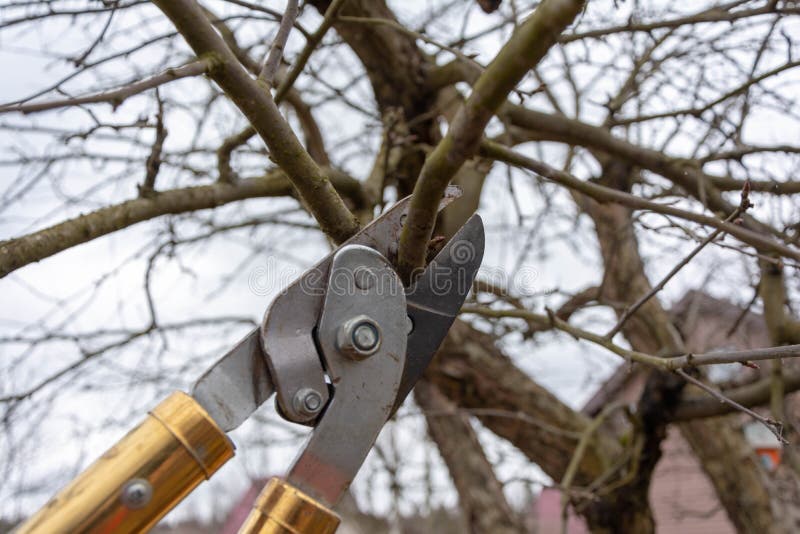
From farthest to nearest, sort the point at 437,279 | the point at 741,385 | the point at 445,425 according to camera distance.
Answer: the point at 445,425 → the point at 741,385 → the point at 437,279

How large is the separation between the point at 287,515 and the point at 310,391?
293 mm

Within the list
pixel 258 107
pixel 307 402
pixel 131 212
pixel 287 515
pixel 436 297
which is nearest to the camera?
pixel 287 515

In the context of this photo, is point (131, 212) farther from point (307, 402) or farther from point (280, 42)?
point (307, 402)

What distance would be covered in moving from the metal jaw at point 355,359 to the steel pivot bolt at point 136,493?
0.35 m

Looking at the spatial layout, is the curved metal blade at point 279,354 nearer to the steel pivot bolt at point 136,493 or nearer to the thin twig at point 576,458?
the steel pivot bolt at point 136,493

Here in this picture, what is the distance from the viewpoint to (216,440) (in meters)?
1.41

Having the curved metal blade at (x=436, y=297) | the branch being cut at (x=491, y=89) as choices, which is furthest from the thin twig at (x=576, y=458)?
the branch being cut at (x=491, y=89)

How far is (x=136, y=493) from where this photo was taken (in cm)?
133

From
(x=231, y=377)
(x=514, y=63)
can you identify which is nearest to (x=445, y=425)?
(x=231, y=377)

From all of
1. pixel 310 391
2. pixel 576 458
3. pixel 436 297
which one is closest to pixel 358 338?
pixel 310 391

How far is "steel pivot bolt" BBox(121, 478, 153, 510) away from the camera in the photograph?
1.32 meters

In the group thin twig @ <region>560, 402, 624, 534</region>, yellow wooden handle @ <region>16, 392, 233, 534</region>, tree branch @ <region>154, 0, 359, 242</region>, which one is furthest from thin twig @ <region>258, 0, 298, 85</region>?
thin twig @ <region>560, 402, 624, 534</region>

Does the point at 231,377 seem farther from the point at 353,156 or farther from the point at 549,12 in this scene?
the point at 353,156

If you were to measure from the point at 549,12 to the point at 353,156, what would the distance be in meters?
5.16
